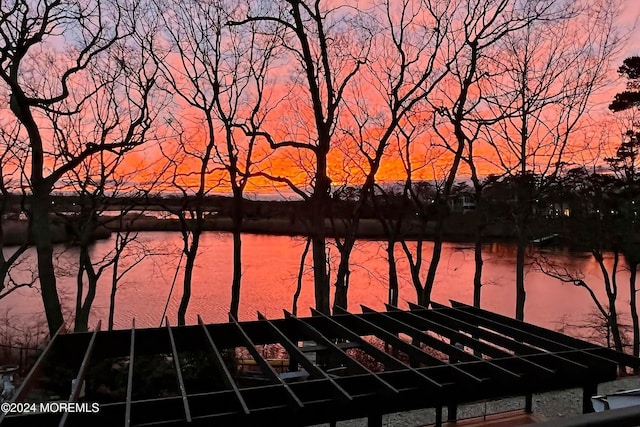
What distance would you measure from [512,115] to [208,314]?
1160 centimetres

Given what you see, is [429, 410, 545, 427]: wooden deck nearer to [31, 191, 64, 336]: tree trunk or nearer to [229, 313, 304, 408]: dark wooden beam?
[229, 313, 304, 408]: dark wooden beam

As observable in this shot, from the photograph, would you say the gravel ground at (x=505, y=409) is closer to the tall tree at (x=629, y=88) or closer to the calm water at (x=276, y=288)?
the tall tree at (x=629, y=88)

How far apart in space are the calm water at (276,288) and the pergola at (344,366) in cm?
1147

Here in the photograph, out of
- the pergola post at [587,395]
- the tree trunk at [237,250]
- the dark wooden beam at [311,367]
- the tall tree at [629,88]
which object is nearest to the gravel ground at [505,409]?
the pergola post at [587,395]

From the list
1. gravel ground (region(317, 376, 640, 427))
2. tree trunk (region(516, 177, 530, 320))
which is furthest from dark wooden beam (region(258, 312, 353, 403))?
tree trunk (region(516, 177, 530, 320))

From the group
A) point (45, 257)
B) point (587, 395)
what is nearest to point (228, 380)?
point (587, 395)

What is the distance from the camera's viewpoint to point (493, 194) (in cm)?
1354

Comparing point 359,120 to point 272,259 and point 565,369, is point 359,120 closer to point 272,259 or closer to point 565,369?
point 565,369

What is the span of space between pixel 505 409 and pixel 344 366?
4.65 m

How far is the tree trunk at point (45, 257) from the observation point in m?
8.88

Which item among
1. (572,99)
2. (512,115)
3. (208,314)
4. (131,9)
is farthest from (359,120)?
(208,314)

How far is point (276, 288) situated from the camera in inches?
808

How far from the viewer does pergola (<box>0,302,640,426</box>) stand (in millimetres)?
3037

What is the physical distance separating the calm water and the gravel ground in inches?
266
